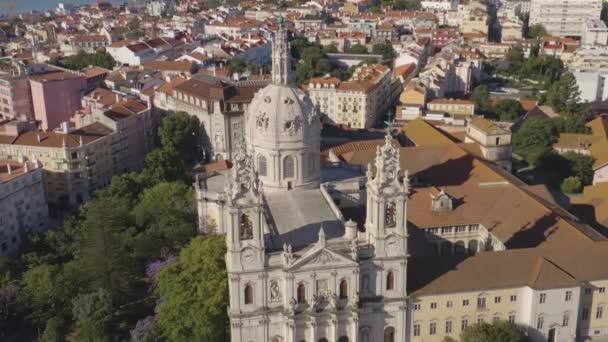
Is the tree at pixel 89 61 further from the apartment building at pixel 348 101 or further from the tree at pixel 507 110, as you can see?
the tree at pixel 507 110

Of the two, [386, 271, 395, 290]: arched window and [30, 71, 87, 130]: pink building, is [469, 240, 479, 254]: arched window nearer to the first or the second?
[386, 271, 395, 290]: arched window

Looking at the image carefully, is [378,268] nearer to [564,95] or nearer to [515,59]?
[564,95]

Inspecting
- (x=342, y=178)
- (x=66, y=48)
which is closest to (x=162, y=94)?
(x=342, y=178)

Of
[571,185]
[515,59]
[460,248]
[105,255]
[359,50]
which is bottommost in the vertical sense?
[571,185]

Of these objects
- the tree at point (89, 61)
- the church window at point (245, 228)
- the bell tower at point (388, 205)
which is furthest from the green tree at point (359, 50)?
the church window at point (245, 228)

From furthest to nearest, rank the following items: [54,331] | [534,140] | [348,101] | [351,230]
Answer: [348,101], [534,140], [54,331], [351,230]

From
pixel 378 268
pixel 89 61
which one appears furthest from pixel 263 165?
pixel 89 61
